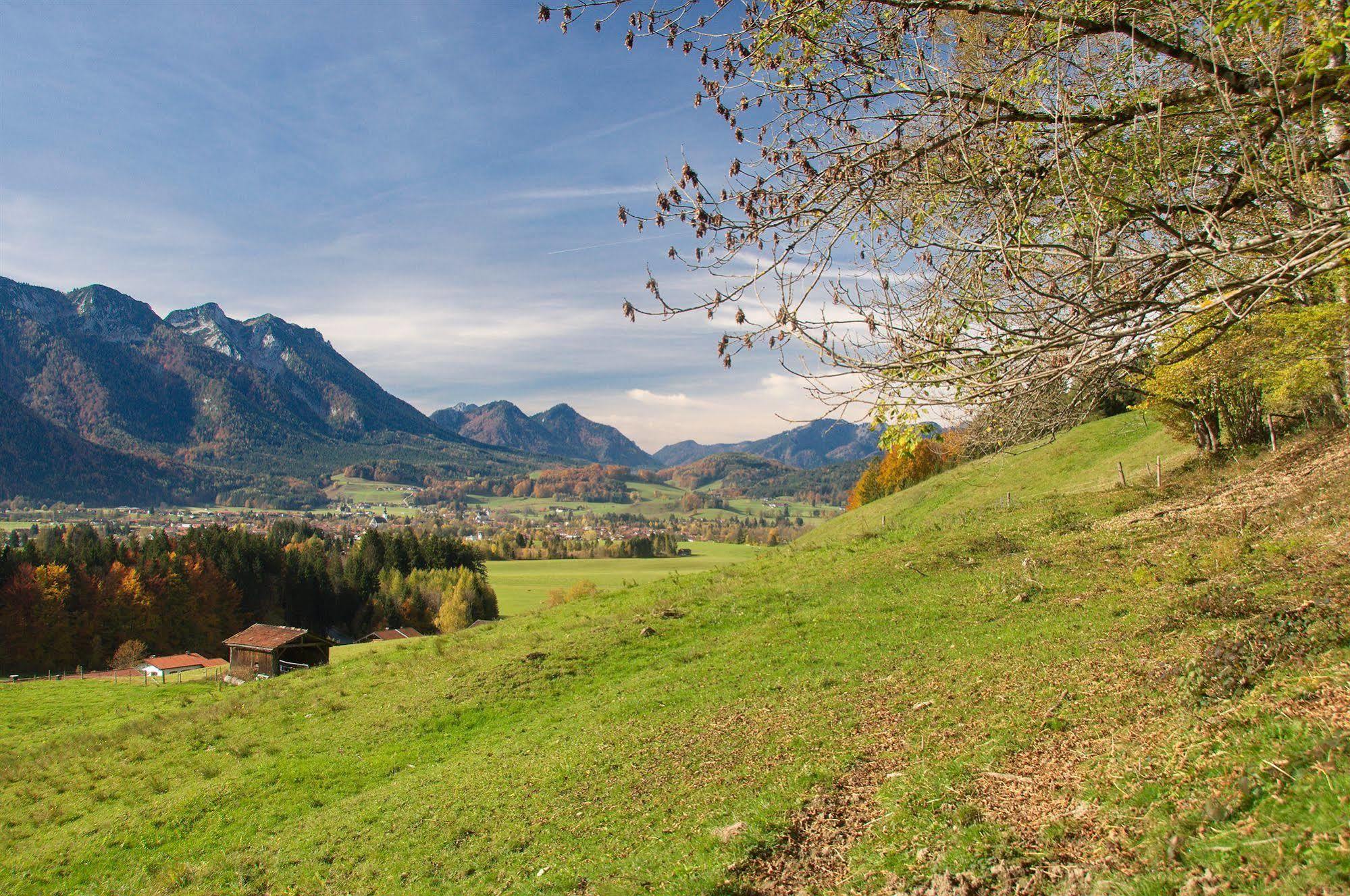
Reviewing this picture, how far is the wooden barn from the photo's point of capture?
40438 mm

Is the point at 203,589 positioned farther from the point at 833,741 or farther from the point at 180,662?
the point at 833,741

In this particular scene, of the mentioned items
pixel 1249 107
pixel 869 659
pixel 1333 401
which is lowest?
pixel 869 659

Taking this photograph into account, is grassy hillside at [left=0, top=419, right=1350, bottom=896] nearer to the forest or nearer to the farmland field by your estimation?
the forest

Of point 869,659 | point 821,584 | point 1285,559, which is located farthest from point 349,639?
point 1285,559

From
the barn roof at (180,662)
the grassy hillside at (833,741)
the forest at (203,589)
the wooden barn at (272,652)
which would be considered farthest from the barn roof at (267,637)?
the forest at (203,589)

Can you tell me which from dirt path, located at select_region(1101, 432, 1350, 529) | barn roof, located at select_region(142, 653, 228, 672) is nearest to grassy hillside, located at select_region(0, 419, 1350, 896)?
dirt path, located at select_region(1101, 432, 1350, 529)

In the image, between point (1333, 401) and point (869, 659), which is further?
point (1333, 401)

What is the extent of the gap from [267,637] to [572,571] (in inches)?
2693

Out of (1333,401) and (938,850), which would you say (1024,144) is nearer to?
(938,850)

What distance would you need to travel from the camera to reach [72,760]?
20.5m

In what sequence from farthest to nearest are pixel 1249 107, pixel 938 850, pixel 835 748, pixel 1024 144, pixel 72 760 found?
pixel 72 760, pixel 835 748, pixel 1024 144, pixel 1249 107, pixel 938 850

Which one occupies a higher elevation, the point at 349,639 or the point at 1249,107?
the point at 1249,107

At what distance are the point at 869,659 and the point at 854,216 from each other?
948cm

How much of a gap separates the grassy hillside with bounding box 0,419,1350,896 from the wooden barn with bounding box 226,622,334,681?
14801 millimetres
